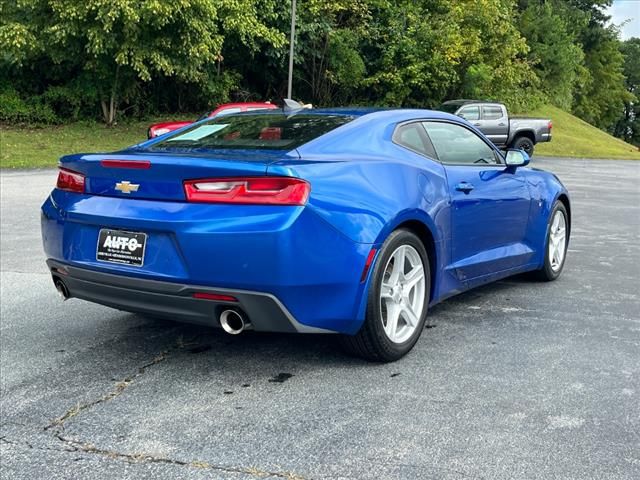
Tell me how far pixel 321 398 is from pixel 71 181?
72.8 inches

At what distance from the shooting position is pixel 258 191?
3.27 metres

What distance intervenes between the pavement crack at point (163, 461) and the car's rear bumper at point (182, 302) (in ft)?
2.60

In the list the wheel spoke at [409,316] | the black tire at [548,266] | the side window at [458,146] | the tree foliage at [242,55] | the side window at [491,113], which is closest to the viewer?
the wheel spoke at [409,316]

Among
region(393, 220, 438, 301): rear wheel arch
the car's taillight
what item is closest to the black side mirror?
region(393, 220, 438, 301): rear wheel arch

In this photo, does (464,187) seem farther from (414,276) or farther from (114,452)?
(114,452)

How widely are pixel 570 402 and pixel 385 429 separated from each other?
0.98 meters

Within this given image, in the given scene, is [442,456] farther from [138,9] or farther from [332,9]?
[332,9]

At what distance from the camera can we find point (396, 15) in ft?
98.8

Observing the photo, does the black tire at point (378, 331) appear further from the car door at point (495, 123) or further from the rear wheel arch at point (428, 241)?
the car door at point (495, 123)

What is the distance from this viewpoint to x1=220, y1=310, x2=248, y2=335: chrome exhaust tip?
335 cm

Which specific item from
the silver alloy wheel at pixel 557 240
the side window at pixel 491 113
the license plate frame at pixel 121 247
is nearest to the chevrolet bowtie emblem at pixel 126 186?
the license plate frame at pixel 121 247

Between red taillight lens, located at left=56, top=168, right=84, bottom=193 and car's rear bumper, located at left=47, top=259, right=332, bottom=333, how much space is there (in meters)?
0.45

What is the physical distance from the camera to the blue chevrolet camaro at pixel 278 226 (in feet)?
10.7

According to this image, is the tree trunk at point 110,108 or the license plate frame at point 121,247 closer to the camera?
the license plate frame at point 121,247
